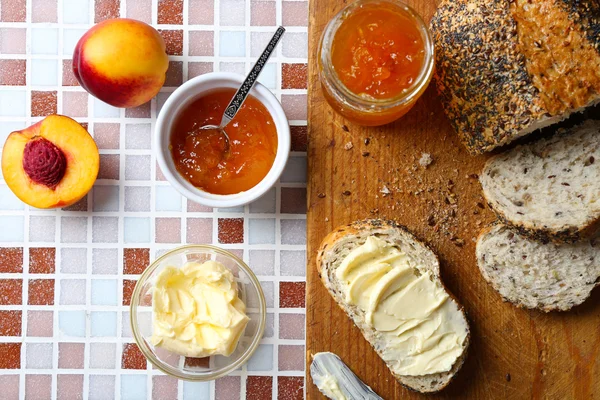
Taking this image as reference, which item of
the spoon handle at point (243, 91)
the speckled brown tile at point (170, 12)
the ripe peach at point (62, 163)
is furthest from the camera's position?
the speckled brown tile at point (170, 12)

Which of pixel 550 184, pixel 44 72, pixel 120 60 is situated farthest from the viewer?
pixel 44 72

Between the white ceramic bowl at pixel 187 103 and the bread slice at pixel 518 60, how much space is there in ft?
1.67

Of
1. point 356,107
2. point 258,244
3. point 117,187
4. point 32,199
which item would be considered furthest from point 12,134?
point 356,107

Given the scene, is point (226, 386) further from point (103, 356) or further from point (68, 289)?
point (68, 289)

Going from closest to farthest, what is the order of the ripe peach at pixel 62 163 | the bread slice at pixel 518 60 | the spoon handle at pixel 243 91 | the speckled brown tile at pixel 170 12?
the bread slice at pixel 518 60, the spoon handle at pixel 243 91, the ripe peach at pixel 62 163, the speckled brown tile at pixel 170 12

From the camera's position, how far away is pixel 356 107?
181 centimetres

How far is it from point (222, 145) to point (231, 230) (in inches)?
12.5

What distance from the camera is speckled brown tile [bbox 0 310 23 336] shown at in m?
2.08

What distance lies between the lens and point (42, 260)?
82.0 inches

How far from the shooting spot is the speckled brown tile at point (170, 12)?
206cm

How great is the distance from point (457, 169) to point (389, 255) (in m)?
0.35

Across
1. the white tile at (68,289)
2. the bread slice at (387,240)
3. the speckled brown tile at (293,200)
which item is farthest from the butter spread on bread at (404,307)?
the white tile at (68,289)

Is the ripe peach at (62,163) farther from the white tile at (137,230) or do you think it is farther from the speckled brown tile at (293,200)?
the speckled brown tile at (293,200)

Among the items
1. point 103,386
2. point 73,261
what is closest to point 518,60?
point 73,261
